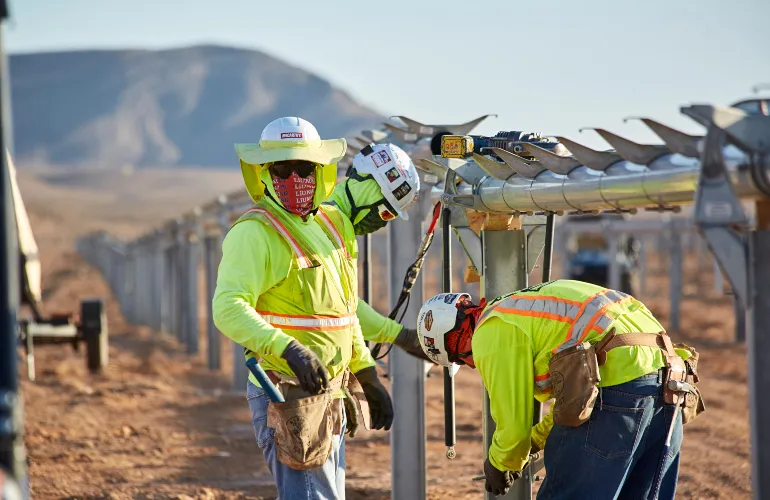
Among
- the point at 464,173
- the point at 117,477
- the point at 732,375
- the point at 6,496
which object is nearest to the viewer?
the point at 6,496

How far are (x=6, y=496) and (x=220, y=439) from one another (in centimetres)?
764

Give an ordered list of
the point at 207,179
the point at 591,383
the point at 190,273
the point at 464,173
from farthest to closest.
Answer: the point at 207,179, the point at 190,273, the point at 464,173, the point at 591,383

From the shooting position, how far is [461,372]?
A: 15.7m

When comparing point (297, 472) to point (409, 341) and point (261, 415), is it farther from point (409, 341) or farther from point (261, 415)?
point (409, 341)

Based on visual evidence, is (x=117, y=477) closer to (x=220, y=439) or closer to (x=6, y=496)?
(x=220, y=439)

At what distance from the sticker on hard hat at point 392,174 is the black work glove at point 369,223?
15 centimetres

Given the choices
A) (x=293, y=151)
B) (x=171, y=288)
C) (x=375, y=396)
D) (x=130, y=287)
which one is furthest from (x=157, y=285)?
(x=293, y=151)

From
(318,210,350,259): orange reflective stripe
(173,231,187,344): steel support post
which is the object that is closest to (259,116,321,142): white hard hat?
(318,210,350,259): orange reflective stripe

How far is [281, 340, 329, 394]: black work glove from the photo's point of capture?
4172 millimetres

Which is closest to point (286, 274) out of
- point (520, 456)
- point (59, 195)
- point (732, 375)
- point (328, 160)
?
point (328, 160)

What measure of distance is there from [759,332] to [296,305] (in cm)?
193

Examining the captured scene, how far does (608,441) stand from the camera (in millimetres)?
4320

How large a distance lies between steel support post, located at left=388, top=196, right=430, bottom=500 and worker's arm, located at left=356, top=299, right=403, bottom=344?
41.5 inches

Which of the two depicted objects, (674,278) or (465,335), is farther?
(674,278)
